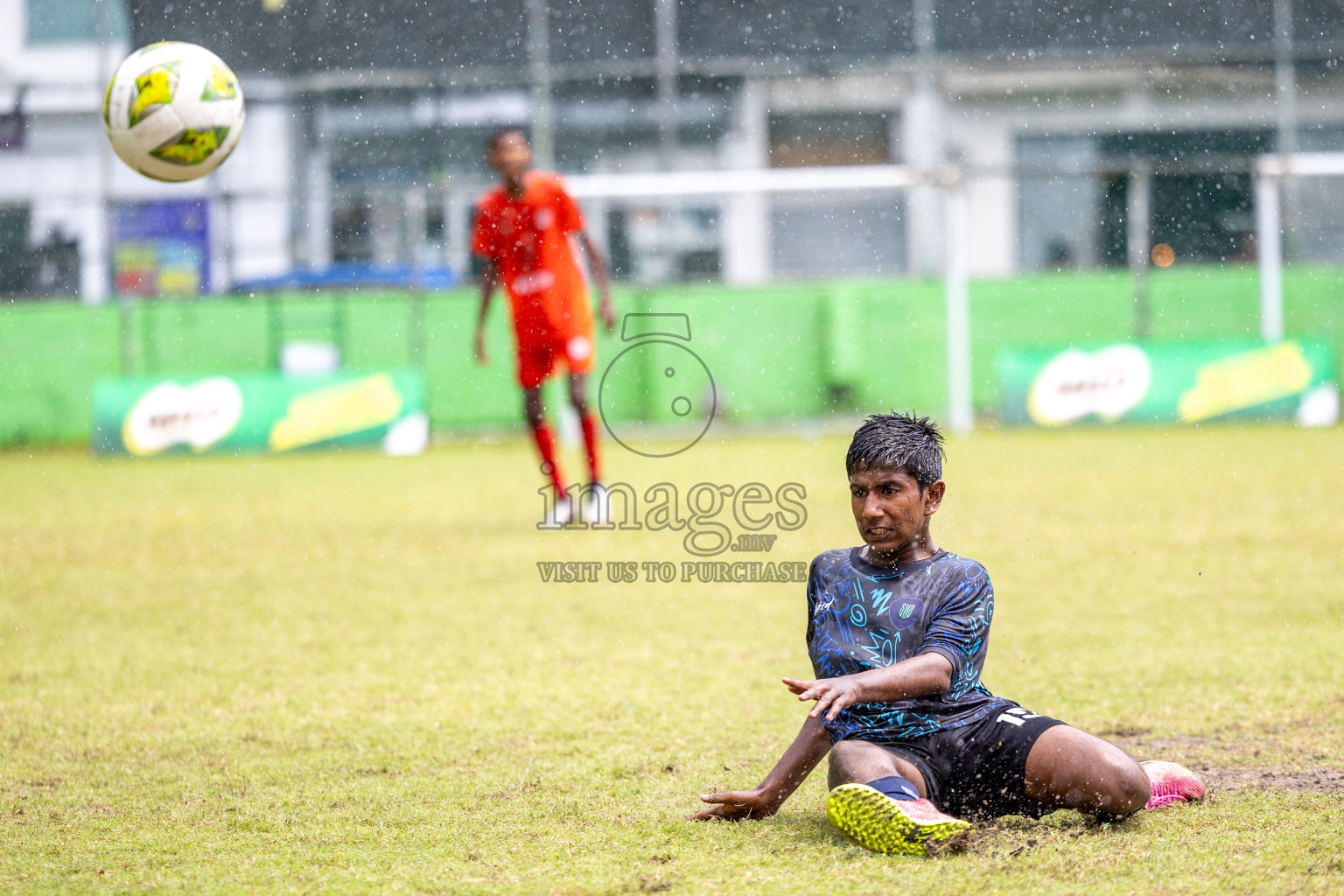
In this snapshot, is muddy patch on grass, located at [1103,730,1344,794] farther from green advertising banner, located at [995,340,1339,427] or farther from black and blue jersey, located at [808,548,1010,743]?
green advertising banner, located at [995,340,1339,427]

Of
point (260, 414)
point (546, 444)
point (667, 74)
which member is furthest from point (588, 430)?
point (667, 74)

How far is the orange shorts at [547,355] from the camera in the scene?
22.5ft

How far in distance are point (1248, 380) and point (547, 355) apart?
6647mm

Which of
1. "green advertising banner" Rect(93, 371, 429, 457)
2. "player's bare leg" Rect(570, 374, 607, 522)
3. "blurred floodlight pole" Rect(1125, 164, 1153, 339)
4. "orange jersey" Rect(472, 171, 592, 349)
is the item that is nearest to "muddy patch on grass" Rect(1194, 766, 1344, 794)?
"player's bare leg" Rect(570, 374, 607, 522)

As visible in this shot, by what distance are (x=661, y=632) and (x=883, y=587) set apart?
2.12 meters

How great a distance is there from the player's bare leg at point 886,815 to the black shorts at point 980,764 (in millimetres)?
89

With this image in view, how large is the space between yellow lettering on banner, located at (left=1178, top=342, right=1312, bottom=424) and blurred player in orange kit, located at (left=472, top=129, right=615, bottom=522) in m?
6.14

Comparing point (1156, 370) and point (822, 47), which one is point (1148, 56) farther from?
point (1156, 370)

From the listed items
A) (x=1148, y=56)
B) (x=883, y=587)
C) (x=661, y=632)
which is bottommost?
(x=661, y=632)

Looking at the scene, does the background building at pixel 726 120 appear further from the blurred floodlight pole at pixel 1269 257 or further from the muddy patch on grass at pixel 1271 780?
the muddy patch on grass at pixel 1271 780

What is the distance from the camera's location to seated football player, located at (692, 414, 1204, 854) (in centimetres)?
240

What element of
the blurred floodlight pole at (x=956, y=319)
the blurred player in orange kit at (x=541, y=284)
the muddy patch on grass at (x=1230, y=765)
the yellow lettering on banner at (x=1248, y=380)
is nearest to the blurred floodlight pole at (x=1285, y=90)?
the yellow lettering on banner at (x=1248, y=380)

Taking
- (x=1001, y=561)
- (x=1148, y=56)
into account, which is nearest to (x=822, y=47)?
(x=1148, y=56)

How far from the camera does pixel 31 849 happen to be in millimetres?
2486
